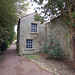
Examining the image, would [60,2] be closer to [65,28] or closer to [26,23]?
[65,28]

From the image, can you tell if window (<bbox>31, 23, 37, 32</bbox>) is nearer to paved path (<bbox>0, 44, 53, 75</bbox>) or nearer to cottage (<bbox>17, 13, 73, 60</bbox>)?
cottage (<bbox>17, 13, 73, 60</bbox>)

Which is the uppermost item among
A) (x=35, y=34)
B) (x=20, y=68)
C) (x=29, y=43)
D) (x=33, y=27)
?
(x=33, y=27)

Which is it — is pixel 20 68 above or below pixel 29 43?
below

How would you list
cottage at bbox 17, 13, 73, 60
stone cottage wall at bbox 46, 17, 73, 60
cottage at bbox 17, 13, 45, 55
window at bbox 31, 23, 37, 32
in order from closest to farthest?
stone cottage wall at bbox 46, 17, 73, 60 → cottage at bbox 17, 13, 73, 60 → cottage at bbox 17, 13, 45, 55 → window at bbox 31, 23, 37, 32

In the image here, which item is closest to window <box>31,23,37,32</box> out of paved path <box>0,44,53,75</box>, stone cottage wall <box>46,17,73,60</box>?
stone cottage wall <box>46,17,73,60</box>

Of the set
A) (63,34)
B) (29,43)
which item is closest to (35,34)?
(29,43)

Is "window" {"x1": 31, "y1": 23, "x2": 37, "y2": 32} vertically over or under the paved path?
over

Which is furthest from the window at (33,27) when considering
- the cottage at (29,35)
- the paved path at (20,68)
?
the paved path at (20,68)

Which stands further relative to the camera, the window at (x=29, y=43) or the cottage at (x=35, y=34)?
the window at (x=29, y=43)

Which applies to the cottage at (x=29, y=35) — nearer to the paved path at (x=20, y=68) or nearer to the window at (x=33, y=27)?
the window at (x=33, y=27)

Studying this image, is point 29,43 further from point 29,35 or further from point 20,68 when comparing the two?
point 20,68

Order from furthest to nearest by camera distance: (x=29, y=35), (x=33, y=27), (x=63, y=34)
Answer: (x=33, y=27)
(x=29, y=35)
(x=63, y=34)

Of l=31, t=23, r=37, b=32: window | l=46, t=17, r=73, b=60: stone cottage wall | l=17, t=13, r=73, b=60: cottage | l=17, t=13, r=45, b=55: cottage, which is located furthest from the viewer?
l=31, t=23, r=37, b=32: window

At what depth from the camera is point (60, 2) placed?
4461 mm
